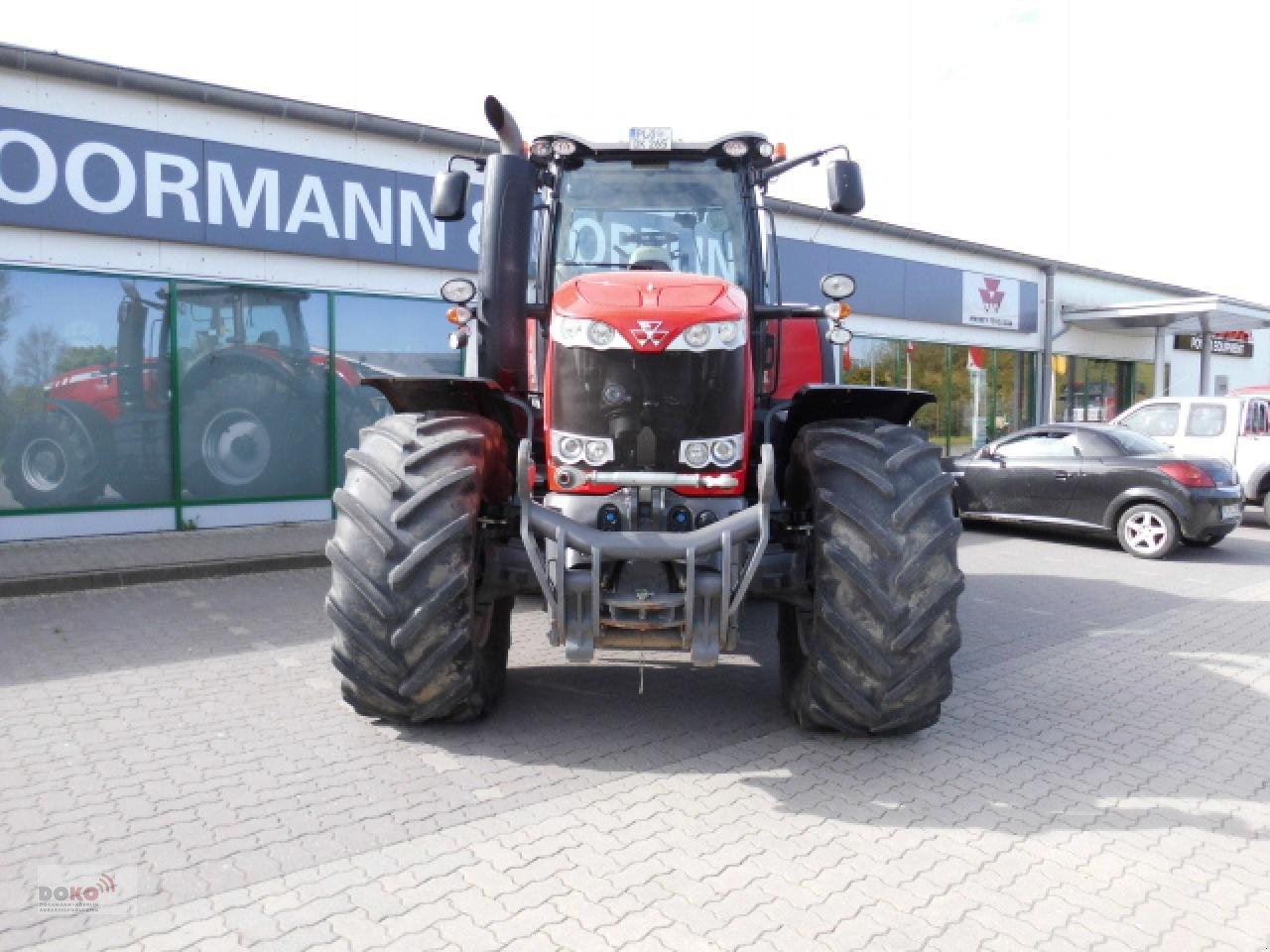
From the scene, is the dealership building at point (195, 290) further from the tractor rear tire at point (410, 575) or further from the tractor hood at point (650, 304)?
the tractor rear tire at point (410, 575)

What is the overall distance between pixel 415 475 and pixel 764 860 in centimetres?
216

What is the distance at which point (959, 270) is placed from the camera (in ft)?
63.7

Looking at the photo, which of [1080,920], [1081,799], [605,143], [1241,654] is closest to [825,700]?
[1081,799]

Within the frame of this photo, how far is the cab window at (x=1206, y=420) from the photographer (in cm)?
→ 1317

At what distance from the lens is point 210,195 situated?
9.88 m

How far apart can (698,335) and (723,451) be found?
1.83ft

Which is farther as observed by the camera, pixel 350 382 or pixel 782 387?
pixel 350 382

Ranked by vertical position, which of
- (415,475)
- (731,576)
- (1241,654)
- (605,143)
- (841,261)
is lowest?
(1241,654)

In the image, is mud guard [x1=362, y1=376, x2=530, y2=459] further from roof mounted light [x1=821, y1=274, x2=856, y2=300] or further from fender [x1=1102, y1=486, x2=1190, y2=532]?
fender [x1=1102, y1=486, x2=1190, y2=532]

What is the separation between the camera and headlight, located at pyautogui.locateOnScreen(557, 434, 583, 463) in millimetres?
4211

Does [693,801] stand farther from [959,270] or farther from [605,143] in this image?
[959,270]

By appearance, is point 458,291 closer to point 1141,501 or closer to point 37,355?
point 37,355

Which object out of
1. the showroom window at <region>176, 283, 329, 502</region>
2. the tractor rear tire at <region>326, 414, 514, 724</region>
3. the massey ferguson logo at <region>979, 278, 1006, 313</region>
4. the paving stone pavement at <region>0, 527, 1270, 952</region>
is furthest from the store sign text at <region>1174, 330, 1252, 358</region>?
the tractor rear tire at <region>326, 414, 514, 724</region>

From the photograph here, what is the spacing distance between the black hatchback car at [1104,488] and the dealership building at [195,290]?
2.58m
